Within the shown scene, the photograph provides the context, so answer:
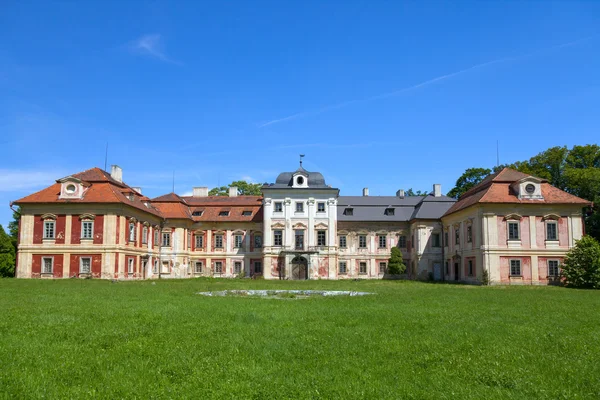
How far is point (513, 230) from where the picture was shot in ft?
115

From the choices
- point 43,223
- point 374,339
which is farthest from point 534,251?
point 43,223

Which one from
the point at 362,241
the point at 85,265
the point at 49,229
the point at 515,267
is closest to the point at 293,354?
the point at 515,267

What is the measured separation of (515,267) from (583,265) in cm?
434

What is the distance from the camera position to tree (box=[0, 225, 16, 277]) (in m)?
38.7

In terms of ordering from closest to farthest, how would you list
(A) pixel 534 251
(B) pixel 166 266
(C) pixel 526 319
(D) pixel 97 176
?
(C) pixel 526 319
(A) pixel 534 251
(D) pixel 97 176
(B) pixel 166 266

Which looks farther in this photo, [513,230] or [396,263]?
[396,263]

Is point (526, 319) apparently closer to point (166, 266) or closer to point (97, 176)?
point (97, 176)

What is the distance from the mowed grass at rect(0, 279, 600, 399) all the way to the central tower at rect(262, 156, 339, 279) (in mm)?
30317

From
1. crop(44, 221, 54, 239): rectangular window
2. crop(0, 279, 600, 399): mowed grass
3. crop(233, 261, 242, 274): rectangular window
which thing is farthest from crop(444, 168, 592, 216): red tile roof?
crop(44, 221, 54, 239): rectangular window

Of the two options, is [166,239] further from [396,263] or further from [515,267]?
[515,267]

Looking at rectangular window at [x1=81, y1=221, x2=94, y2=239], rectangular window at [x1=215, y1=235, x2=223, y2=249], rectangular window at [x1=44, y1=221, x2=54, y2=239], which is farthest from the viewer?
rectangular window at [x1=215, y1=235, x2=223, y2=249]

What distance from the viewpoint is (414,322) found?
38.2 ft

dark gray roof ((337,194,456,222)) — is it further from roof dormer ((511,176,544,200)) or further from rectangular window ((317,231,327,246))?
roof dormer ((511,176,544,200))

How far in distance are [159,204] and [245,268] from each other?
9.83 metres
